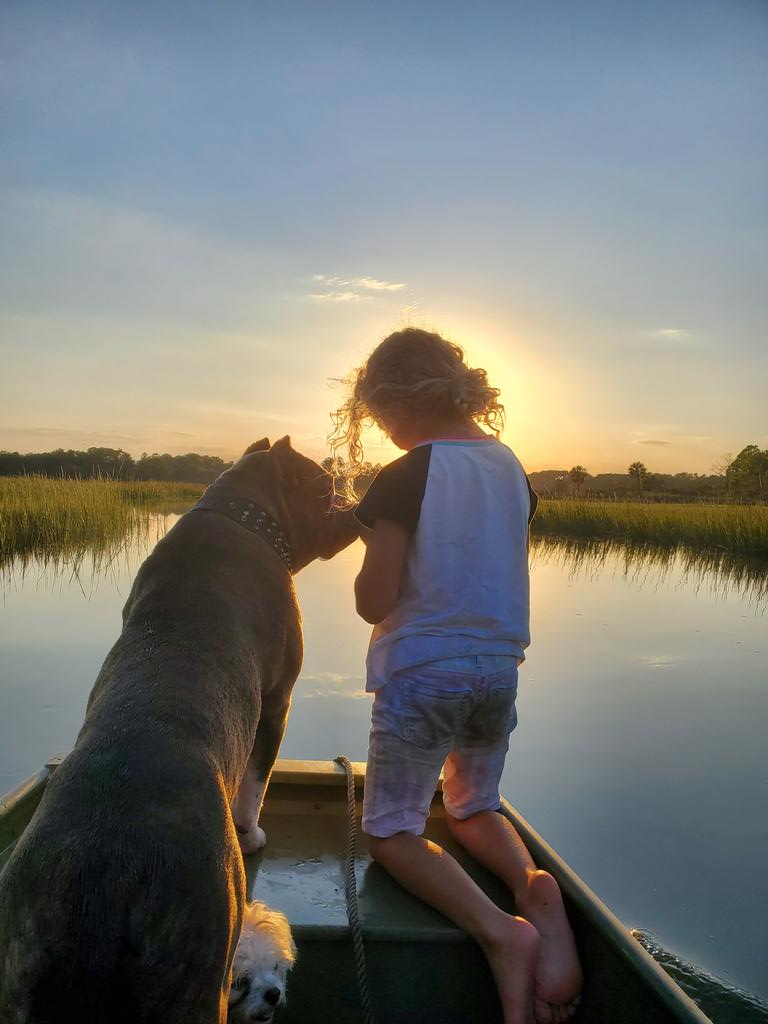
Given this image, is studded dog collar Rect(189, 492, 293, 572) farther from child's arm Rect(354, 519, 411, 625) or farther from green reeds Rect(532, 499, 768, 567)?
green reeds Rect(532, 499, 768, 567)

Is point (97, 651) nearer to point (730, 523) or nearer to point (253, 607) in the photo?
point (253, 607)

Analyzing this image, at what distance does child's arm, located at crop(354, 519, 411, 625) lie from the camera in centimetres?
290

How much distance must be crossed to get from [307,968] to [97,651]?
18.1 feet

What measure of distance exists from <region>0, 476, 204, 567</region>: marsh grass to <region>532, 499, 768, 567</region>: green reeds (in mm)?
10506

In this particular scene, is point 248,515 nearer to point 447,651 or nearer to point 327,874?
point 447,651

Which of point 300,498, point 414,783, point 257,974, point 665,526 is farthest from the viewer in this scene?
point 665,526

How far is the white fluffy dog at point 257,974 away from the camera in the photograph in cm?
216

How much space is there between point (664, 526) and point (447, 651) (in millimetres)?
18150

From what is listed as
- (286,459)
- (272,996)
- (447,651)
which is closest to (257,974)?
(272,996)

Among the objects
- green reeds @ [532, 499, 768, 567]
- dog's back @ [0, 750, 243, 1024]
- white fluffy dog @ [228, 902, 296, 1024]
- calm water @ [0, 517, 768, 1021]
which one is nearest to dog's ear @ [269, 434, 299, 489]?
white fluffy dog @ [228, 902, 296, 1024]

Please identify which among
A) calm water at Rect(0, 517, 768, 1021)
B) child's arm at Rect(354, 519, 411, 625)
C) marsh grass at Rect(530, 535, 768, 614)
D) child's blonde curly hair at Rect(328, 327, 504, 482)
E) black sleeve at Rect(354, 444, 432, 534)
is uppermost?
child's blonde curly hair at Rect(328, 327, 504, 482)

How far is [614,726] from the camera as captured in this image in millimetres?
6254

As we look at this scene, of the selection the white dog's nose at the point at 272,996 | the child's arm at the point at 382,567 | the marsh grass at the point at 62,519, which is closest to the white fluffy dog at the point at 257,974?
the white dog's nose at the point at 272,996

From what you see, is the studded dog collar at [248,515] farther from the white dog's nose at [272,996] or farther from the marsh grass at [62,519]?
the marsh grass at [62,519]
